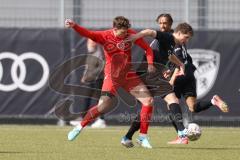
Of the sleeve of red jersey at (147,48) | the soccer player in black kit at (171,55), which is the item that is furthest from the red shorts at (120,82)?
the soccer player in black kit at (171,55)

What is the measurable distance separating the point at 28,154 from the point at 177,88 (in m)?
3.74

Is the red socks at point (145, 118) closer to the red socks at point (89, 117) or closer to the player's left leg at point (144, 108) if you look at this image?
the player's left leg at point (144, 108)

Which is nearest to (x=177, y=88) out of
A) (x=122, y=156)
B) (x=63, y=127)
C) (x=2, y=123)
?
(x=122, y=156)

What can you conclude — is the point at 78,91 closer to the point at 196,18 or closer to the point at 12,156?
the point at 196,18

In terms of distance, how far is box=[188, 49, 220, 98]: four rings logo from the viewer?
727 inches

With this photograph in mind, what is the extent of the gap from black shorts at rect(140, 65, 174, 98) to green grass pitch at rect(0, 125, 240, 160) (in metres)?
0.84

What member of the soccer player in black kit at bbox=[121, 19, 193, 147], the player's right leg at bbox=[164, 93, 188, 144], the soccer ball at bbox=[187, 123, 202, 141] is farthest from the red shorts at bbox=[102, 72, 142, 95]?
the soccer ball at bbox=[187, 123, 202, 141]

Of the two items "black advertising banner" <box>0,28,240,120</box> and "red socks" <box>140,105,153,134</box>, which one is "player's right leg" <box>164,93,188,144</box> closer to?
"red socks" <box>140,105,153,134</box>

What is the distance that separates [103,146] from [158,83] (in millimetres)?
2100

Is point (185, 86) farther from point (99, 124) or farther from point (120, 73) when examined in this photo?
point (99, 124)

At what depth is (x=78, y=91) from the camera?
18.6 meters

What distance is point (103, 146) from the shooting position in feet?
40.6

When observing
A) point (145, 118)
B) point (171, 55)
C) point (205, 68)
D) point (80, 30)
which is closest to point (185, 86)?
point (171, 55)

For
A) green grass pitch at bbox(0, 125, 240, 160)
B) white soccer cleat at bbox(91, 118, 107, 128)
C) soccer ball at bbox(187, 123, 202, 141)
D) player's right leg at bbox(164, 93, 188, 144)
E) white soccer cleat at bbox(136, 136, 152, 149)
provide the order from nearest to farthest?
green grass pitch at bbox(0, 125, 240, 160)
white soccer cleat at bbox(136, 136, 152, 149)
soccer ball at bbox(187, 123, 202, 141)
player's right leg at bbox(164, 93, 188, 144)
white soccer cleat at bbox(91, 118, 107, 128)
